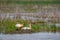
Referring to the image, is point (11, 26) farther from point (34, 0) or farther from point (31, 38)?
point (34, 0)

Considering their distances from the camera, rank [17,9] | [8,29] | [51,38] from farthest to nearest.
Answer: [17,9] → [8,29] → [51,38]

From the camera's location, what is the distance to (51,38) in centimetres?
561

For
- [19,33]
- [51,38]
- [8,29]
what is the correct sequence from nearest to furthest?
1. [51,38]
2. [19,33]
3. [8,29]

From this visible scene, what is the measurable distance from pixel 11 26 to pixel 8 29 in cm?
26

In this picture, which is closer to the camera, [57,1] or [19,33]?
[19,33]

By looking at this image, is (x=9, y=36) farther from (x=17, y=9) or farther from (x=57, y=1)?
(x=57, y=1)

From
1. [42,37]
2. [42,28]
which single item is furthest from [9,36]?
[42,28]

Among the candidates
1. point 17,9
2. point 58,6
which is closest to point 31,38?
point 17,9

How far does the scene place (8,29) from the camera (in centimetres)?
655

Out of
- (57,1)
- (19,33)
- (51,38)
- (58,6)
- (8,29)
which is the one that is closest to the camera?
(51,38)

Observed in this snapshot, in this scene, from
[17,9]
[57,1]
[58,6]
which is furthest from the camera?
[57,1]

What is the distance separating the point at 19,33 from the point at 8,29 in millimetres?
507

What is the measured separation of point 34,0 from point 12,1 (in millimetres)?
1260

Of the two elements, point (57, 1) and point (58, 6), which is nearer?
point (58, 6)
